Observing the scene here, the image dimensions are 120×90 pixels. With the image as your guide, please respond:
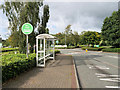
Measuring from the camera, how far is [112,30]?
2431 cm

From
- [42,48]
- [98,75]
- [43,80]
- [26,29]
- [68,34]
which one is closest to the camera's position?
[43,80]

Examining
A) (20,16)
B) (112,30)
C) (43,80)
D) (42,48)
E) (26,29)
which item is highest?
(112,30)

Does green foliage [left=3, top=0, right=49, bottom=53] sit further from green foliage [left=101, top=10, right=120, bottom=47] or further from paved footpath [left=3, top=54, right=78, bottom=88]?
green foliage [left=101, top=10, right=120, bottom=47]

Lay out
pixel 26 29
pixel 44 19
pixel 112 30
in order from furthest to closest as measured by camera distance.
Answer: pixel 112 30 → pixel 44 19 → pixel 26 29

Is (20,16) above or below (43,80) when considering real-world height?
above

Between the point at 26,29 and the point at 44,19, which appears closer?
the point at 26,29

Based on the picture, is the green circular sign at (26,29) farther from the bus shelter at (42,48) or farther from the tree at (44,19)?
the tree at (44,19)

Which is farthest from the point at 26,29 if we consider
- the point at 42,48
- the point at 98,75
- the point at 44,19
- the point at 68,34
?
the point at 68,34

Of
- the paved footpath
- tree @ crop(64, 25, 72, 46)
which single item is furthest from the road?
tree @ crop(64, 25, 72, 46)

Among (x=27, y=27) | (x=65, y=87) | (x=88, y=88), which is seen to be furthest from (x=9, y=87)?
(x=27, y=27)

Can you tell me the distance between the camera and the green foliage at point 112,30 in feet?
77.8

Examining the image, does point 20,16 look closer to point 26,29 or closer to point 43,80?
point 26,29

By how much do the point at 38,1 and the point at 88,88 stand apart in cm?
853

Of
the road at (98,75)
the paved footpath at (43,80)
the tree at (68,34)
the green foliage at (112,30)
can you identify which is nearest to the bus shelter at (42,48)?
the paved footpath at (43,80)
